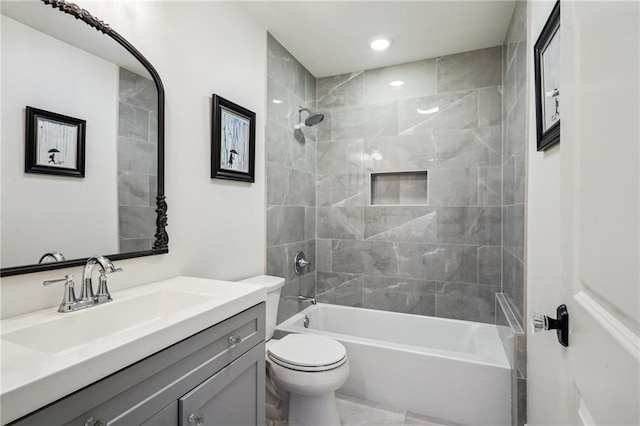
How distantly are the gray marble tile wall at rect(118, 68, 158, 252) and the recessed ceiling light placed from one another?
1750 mm

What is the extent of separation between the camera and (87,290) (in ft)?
3.94

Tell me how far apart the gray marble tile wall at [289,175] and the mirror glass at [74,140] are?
107 cm

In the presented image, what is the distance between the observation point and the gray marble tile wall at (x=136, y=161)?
1434mm

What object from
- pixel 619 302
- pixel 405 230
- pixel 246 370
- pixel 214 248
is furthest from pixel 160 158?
pixel 405 230

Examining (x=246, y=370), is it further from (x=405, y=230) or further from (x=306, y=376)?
(x=405, y=230)

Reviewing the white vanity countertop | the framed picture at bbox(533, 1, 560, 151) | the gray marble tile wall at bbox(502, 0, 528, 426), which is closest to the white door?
the framed picture at bbox(533, 1, 560, 151)

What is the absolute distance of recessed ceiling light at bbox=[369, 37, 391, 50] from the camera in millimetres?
2526

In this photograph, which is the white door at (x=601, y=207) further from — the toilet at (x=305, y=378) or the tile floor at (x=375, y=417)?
the tile floor at (x=375, y=417)

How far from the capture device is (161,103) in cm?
159

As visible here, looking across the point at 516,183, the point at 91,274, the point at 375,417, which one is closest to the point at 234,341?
the point at 91,274

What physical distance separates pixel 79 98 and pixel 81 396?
3.57 feet

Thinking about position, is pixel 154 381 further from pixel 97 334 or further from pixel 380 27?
pixel 380 27

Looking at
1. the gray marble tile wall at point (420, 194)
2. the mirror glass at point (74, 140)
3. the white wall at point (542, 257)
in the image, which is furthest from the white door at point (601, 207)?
the gray marble tile wall at point (420, 194)

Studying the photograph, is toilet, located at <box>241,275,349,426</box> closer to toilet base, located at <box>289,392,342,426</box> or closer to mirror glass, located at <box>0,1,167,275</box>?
toilet base, located at <box>289,392,342,426</box>
